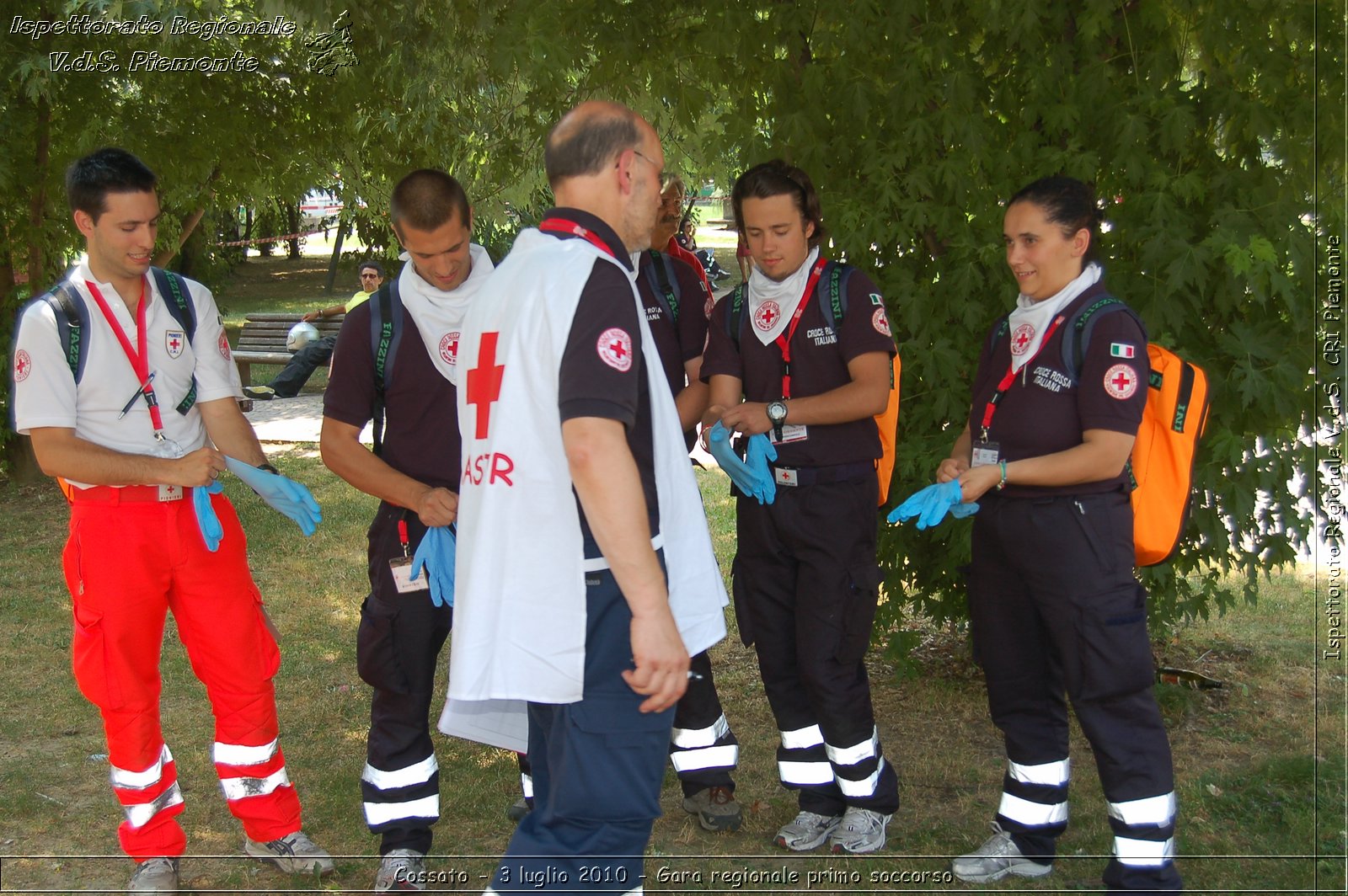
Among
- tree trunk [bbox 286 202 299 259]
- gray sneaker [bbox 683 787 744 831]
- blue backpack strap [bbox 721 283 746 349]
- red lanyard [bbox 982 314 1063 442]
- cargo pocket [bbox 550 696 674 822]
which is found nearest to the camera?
cargo pocket [bbox 550 696 674 822]

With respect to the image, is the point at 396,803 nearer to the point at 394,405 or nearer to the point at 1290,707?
the point at 394,405

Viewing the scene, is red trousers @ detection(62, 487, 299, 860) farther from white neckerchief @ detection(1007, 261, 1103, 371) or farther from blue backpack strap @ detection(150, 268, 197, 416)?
white neckerchief @ detection(1007, 261, 1103, 371)

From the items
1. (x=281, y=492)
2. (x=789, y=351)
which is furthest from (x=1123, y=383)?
(x=281, y=492)

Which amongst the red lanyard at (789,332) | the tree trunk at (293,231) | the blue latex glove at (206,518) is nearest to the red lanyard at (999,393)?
the red lanyard at (789,332)

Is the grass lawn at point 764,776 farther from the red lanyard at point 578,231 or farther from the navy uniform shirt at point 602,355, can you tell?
the red lanyard at point 578,231

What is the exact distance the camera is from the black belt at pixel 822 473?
385cm

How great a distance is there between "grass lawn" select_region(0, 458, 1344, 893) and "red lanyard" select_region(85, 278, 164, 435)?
1546 mm

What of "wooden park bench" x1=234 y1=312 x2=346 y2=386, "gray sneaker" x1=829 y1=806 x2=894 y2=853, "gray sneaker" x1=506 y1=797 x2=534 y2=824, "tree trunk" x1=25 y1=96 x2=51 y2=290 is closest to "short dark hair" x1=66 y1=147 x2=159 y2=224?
"gray sneaker" x1=506 y1=797 x2=534 y2=824

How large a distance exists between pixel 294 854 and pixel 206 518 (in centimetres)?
118

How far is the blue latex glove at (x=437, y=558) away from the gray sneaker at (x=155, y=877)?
4.11 feet

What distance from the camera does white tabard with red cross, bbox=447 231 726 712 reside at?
97.1 inches

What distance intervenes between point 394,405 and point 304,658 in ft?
9.81

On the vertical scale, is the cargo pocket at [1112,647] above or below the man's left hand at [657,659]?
below

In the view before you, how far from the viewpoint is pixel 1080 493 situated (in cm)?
339
